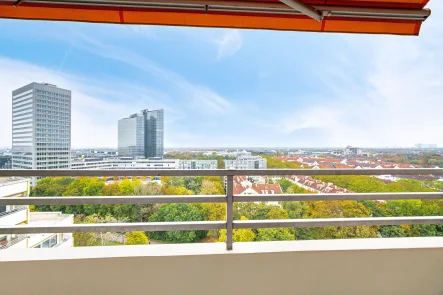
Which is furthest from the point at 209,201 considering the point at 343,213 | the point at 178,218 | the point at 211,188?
the point at 343,213

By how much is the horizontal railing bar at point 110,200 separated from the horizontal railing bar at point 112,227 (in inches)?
5.6

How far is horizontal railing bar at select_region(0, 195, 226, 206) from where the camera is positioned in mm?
1544

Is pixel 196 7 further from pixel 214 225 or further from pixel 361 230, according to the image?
pixel 361 230

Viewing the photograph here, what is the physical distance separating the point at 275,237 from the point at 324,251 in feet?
1.17

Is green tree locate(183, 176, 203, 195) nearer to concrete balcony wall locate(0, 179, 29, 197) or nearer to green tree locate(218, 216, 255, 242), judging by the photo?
green tree locate(218, 216, 255, 242)

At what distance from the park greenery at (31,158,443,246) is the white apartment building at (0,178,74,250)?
0.08m

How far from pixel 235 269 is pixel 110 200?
946mm

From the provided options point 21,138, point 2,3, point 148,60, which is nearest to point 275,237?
point 2,3

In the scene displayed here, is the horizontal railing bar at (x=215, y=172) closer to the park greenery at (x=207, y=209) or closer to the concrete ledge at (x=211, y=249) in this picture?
the park greenery at (x=207, y=209)

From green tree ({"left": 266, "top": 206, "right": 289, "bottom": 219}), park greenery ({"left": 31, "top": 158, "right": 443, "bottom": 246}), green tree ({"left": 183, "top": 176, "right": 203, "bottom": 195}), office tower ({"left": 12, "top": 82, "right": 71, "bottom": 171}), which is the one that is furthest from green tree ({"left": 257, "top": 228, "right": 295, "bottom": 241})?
office tower ({"left": 12, "top": 82, "right": 71, "bottom": 171})

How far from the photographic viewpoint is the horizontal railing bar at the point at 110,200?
1544 mm

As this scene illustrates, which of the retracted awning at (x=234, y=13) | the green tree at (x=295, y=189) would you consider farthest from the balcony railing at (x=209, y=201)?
the retracted awning at (x=234, y=13)

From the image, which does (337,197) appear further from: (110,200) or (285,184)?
(110,200)

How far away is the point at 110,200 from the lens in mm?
1598
